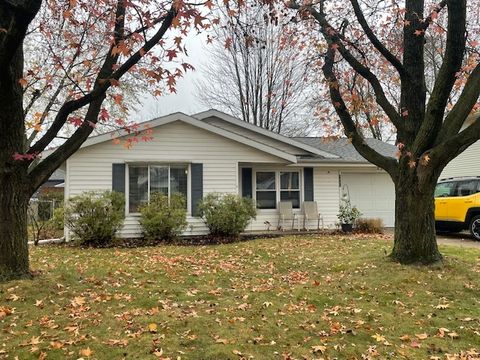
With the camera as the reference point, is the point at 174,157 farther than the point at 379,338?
Yes

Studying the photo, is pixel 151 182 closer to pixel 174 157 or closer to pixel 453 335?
pixel 174 157

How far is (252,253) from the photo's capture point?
10.1 m

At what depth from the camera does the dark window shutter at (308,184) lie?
1598 cm

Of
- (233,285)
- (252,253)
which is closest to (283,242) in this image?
(252,253)

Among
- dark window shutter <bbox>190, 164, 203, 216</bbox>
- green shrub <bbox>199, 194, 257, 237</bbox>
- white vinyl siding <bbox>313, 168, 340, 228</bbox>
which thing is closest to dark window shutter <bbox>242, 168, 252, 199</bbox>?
green shrub <bbox>199, 194, 257, 237</bbox>

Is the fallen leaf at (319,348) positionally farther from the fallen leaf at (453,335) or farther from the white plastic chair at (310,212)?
the white plastic chair at (310,212)

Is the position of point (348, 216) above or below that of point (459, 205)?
below

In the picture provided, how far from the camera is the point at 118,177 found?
43.3ft

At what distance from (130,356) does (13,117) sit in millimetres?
4032

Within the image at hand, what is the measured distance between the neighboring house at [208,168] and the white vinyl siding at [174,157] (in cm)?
3

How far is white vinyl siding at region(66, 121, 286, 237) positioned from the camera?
43.0 ft

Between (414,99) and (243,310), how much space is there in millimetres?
5256

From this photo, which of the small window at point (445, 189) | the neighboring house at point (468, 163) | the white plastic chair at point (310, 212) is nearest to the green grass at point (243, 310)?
the small window at point (445, 189)

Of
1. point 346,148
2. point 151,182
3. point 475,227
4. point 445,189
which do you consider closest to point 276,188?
point 151,182
